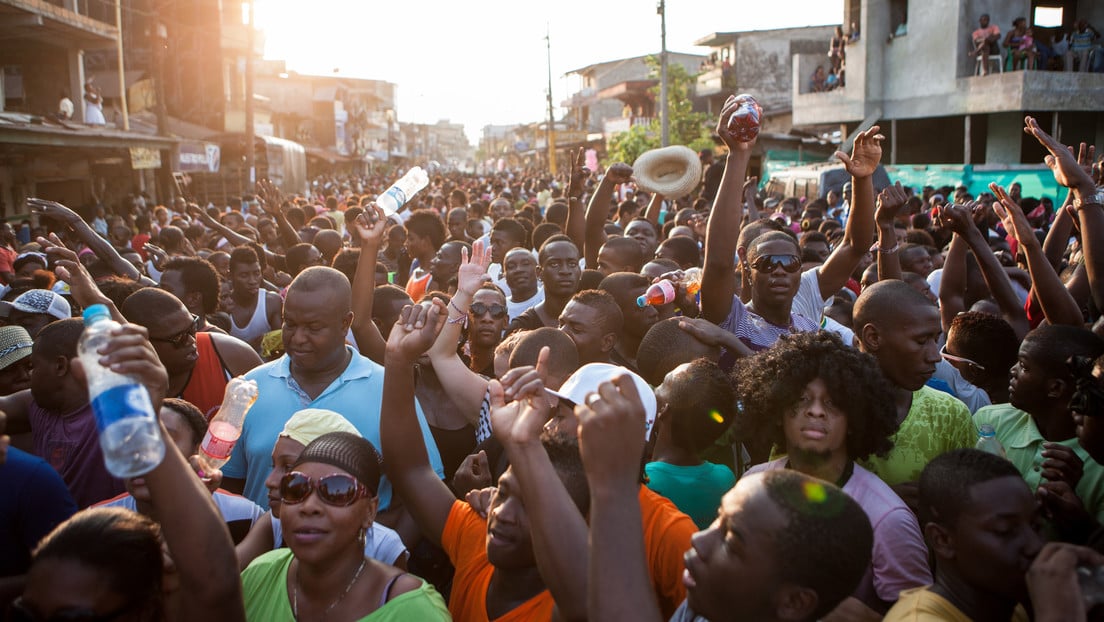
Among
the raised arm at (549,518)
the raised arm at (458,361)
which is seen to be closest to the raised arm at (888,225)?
the raised arm at (458,361)

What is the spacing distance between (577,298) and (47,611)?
2.90m

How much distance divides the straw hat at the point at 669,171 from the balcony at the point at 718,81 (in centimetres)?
3429

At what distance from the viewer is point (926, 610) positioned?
2246 millimetres

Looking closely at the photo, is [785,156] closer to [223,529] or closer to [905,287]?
[905,287]

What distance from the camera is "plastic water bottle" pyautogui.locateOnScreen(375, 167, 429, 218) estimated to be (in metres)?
5.02

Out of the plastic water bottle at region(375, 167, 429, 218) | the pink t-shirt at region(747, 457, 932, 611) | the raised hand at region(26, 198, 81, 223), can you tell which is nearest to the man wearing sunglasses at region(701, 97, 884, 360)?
the pink t-shirt at region(747, 457, 932, 611)

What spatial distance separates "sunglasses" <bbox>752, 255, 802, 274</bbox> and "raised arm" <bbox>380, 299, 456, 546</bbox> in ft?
6.05

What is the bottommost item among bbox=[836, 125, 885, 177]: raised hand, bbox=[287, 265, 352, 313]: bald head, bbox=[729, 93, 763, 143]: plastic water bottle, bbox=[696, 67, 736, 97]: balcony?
bbox=[287, 265, 352, 313]: bald head

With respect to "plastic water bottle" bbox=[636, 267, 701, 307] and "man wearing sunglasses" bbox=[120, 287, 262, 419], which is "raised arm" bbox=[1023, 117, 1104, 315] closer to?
"plastic water bottle" bbox=[636, 267, 701, 307]

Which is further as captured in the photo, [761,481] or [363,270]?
[363,270]

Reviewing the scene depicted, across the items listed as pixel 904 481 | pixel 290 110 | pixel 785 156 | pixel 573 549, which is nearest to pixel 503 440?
pixel 573 549

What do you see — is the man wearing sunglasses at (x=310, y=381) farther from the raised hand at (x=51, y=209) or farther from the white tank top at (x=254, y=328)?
the raised hand at (x=51, y=209)

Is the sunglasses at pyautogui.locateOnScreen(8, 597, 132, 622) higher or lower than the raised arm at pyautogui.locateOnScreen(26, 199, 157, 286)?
lower

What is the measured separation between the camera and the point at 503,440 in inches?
90.7
